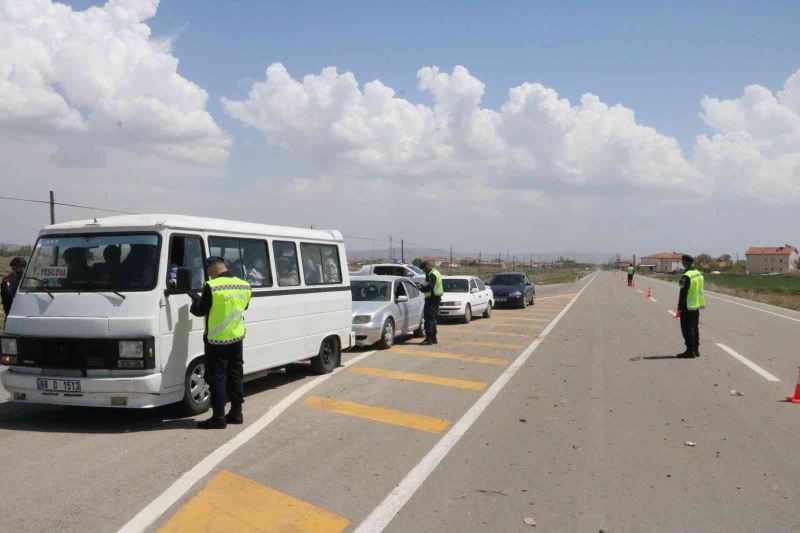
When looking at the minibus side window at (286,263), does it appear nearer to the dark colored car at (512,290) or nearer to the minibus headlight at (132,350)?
the minibus headlight at (132,350)

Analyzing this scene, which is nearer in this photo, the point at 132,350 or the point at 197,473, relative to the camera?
the point at 197,473

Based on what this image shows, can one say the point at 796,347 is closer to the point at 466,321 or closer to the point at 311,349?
the point at 466,321

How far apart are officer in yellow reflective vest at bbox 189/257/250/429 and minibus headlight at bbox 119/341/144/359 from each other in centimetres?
64

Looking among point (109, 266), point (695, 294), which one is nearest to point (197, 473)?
point (109, 266)

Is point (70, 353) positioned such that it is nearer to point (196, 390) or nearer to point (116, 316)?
point (116, 316)

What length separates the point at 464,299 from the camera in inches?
785

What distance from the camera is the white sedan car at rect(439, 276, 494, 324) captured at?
19.7 metres

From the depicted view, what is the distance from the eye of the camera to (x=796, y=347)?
561 inches

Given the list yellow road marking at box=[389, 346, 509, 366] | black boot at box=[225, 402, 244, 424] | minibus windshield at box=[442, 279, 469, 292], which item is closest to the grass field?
minibus windshield at box=[442, 279, 469, 292]

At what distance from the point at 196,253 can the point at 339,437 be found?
276 centimetres

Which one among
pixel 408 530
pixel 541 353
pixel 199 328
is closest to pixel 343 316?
pixel 199 328

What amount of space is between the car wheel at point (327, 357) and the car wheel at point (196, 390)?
277 cm

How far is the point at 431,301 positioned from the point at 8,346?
9.04m

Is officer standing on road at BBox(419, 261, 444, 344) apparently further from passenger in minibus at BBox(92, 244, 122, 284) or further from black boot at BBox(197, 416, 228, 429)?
passenger in minibus at BBox(92, 244, 122, 284)
